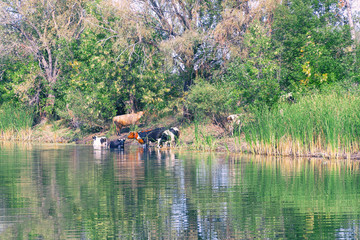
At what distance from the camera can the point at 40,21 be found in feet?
142

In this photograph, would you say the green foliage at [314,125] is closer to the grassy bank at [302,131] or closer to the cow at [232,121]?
the grassy bank at [302,131]

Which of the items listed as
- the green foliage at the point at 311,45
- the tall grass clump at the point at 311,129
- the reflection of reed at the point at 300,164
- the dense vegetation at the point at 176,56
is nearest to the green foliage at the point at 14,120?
the dense vegetation at the point at 176,56

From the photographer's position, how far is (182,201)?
38.2 feet

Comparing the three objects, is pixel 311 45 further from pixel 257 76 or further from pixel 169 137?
pixel 169 137

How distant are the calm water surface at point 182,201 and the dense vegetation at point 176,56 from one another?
6.42 meters

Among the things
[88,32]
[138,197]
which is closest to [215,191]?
[138,197]

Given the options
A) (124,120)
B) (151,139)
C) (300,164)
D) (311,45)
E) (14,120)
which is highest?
(311,45)

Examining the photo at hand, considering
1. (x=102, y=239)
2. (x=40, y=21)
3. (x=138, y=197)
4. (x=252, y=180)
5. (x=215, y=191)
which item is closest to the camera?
(x=102, y=239)

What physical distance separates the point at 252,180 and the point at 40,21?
106 feet

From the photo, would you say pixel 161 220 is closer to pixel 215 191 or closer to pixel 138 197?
pixel 138 197

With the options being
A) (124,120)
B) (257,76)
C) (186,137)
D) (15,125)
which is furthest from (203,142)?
(15,125)

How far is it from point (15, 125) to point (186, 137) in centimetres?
1476

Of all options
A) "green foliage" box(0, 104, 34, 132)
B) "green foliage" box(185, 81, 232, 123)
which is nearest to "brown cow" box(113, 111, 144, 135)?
"green foliage" box(185, 81, 232, 123)

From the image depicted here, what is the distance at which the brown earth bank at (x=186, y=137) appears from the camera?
23678mm
